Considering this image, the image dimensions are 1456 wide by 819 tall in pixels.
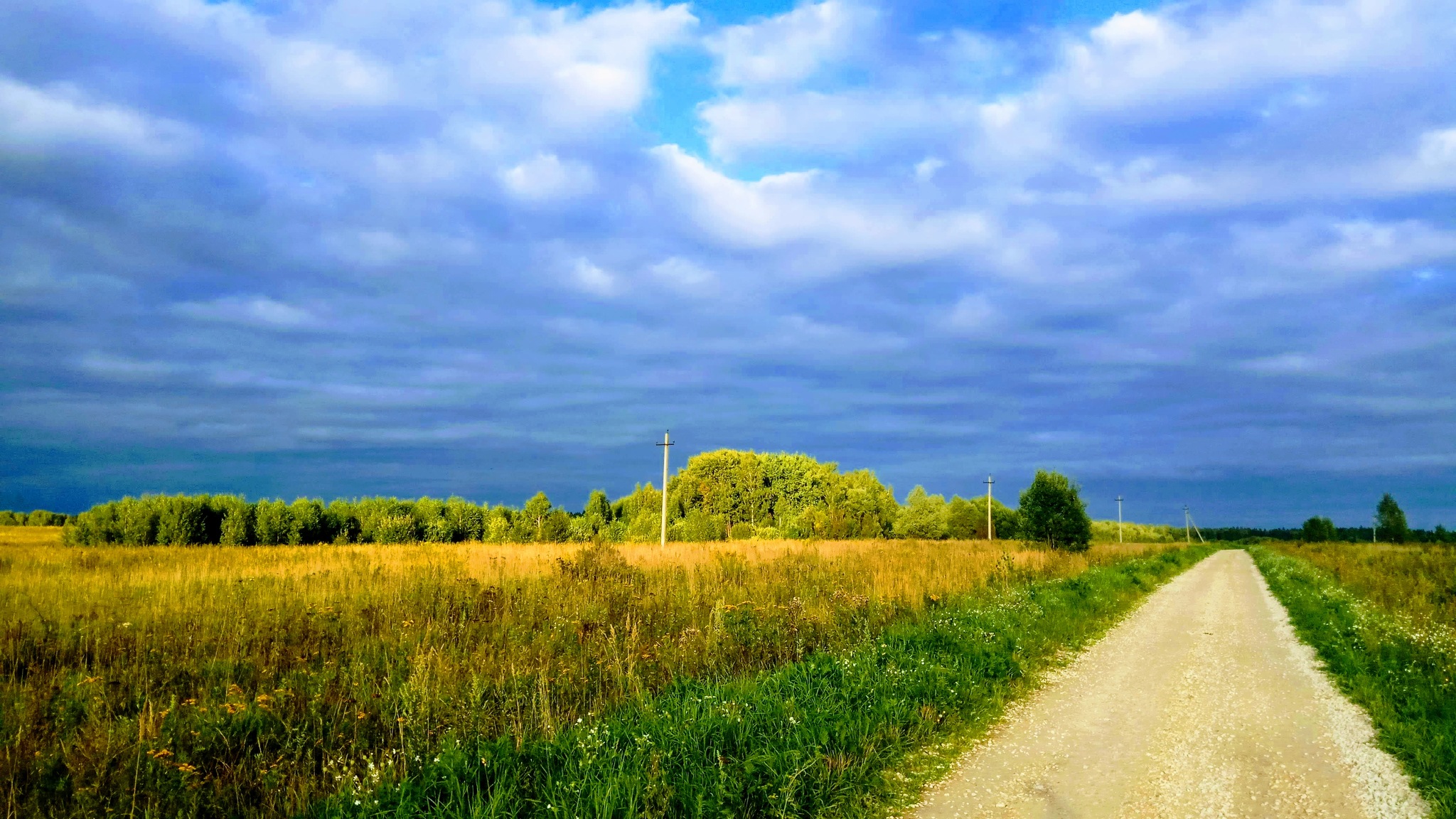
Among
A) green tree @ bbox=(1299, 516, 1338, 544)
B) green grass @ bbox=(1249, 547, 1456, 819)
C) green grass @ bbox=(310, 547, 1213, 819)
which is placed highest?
green grass @ bbox=(310, 547, 1213, 819)

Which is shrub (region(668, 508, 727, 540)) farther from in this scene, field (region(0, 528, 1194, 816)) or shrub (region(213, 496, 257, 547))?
field (region(0, 528, 1194, 816))

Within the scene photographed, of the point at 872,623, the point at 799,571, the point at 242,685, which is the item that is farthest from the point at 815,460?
the point at 242,685

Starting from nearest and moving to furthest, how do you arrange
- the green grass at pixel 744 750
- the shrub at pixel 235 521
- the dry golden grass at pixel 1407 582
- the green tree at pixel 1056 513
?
the green grass at pixel 744 750
the dry golden grass at pixel 1407 582
the green tree at pixel 1056 513
the shrub at pixel 235 521

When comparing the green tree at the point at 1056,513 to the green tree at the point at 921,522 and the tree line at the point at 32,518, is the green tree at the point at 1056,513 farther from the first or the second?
the tree line at the point at 32,518

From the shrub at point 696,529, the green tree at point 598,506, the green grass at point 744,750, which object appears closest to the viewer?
the green grass at point 744,750

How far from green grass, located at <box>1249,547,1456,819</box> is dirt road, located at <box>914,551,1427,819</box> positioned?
0.62 ft

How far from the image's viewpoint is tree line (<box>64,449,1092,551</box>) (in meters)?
35.1

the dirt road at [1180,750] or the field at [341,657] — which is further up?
the field at [341,657]

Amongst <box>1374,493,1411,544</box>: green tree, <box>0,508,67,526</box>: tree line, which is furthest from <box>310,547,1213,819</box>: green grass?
<box>1374,493,1411,544</box>: green tree

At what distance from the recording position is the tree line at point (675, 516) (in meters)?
35.1

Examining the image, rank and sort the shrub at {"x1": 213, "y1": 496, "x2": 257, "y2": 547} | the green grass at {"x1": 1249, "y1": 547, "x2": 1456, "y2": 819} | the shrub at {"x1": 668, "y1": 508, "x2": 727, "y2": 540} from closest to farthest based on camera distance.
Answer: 1. the green grass at {"x1": 1249, "y1": 547, "x2": 1456, "y2": 819}
2. the shrub at {"x1": 213, "y1": 496, "x2": 257, "y2": 547}
3. the shrub at {"x1": 668, "y1": 508, "x2": 727, "y2": 540}

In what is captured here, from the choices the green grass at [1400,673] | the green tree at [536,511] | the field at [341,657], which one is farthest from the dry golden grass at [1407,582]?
the green tree at [536,511]

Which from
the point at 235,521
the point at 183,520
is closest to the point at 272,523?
the point at 235,521

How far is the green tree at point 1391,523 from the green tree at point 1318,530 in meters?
4.03
